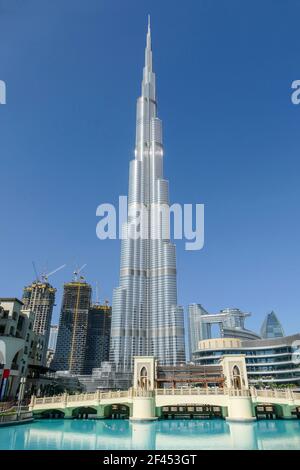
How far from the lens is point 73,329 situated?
17062cm

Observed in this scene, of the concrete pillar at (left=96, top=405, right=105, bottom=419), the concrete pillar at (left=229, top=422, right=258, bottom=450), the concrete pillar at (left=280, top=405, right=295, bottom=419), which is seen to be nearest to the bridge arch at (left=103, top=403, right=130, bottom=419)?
the concrete pillar at (left=96, top=405, right=105, bottom=419)

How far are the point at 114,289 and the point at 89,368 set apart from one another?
1805 inches

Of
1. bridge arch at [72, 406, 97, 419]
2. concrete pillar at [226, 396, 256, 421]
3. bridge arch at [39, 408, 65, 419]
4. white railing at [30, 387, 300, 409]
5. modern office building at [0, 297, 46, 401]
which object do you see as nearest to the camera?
concrete pillar at [226, 396, 256, 421]

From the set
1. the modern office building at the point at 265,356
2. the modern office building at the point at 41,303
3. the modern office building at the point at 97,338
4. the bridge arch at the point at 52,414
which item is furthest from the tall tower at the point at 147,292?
the bridge arch at the point at 52,414

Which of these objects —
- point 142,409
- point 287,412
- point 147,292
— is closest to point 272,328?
point 147,292

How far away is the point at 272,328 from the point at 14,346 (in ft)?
549

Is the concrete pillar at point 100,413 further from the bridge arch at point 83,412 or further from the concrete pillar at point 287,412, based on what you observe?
the concrete pillar at point 287,412

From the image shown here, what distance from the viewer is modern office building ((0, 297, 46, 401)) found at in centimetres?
5013

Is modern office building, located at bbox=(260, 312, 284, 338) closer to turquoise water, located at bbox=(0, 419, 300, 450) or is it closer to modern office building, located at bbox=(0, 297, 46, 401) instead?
modern office building, located at bbox=(0, 297, 46, 401)

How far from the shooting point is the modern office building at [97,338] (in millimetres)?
174125

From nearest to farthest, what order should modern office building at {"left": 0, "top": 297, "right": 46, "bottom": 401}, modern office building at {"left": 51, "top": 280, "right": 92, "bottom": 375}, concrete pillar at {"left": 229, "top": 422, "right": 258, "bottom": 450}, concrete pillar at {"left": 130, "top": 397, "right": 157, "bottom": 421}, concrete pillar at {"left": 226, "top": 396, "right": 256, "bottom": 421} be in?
concrete pillar at {"left": 229, "top": 422, "right": 258, "bottom": 450} < concrete pillar at {"left": 226, "top": 396, "right": 256, "bottom": 421} < concrete pillar at {"left": 130, "top": 397, "right": 157, "bottom": 421} < modern office building at {"left": 0, "top": 297, "right": 46, "bottom": 401} < modern office building at {"left": 51, "top": 280, "right": 92, "bottom": 375}

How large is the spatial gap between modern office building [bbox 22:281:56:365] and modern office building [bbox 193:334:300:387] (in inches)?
3474

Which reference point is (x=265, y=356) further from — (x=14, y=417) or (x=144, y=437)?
(x=14, y=417)
